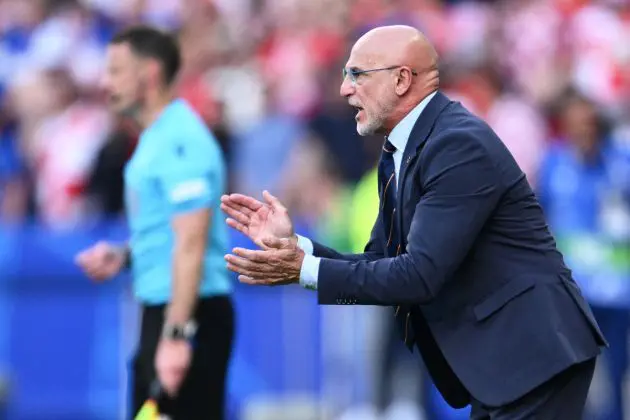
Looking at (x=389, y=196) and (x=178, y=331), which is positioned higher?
(x=389, y=196)

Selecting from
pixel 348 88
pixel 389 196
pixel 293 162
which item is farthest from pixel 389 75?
pixel 293 162

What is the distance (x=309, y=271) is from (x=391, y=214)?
53 centimetres

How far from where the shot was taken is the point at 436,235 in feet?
16.5

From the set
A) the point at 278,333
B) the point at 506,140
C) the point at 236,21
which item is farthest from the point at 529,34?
the point at 278,333

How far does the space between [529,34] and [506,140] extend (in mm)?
2023

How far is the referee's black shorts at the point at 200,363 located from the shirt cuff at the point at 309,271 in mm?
2175

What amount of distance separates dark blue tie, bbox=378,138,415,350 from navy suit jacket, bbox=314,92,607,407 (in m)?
0.11

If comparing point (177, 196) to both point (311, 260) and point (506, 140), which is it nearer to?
point (311, 260)

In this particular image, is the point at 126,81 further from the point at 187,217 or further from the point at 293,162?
the point at 293,162

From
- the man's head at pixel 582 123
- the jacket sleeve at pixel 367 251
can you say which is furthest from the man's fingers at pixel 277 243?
the man's head at pixel 582 123

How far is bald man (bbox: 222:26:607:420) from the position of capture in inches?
200

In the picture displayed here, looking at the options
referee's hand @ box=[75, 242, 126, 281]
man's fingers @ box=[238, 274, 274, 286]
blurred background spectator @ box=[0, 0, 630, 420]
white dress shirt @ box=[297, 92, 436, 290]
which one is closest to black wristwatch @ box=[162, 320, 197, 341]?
referee's hand @ box=[75, 242, 126, 281]

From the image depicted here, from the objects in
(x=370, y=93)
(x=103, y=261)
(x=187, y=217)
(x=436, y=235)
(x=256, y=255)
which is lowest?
(x=103, y=261)

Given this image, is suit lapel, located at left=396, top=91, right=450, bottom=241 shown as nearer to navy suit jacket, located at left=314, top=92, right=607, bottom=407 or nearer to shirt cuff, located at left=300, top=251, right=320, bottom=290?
navy suit jacket, located at left=314, top=92, right=607, bottom=407
